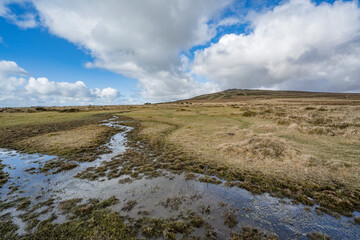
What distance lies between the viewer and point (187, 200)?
9.31 metres

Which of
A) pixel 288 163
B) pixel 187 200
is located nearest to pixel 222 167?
pixel 187 200

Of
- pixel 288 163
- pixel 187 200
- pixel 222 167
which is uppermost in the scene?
pixel 288 163

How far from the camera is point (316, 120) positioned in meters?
27.8

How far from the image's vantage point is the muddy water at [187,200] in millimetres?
7274

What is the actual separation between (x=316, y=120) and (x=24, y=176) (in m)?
41.6

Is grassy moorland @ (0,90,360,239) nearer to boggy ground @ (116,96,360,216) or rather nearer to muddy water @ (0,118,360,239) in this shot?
boggy ground @ (116,96,360,216)

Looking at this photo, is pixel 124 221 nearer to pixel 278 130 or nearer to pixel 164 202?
pixel 164 202

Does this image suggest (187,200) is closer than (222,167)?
Yes

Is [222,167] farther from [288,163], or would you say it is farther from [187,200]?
[288,163]

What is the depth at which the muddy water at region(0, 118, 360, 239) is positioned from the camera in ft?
23.9

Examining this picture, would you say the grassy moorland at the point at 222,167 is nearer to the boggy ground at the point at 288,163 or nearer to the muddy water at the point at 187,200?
the boggy ground at the point at 288,163

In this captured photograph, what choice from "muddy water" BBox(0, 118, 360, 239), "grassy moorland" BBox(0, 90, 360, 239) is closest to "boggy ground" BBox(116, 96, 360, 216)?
"grassy moorland" BBox(0, 90, 360, 239)

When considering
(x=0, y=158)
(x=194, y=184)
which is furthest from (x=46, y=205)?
(x=0, y=158)

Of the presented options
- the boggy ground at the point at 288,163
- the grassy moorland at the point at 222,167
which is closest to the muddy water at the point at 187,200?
the grassy moorland at the point at 222,167
